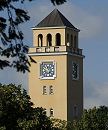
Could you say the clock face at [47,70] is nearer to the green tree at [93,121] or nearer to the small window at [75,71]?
the small window at [75,71]

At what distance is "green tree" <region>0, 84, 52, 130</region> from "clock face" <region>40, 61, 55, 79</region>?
32.9 metres

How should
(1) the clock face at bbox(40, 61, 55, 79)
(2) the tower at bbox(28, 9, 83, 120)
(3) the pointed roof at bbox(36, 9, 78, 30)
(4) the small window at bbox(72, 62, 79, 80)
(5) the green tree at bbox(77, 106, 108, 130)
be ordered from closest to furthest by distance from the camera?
(5) the green tree at bbox(77, 106, 108, 130), (2) the tower at bbox(28, 9, 83, 120), (1) the clock face at bbox(40, 61, 55, 79), (3) the pointed roof at bbox(36, 9, 78, 30), (4) the small window at bbox(72, 62, 79, 80)

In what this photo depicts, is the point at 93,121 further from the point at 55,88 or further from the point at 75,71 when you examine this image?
the point at 75,71

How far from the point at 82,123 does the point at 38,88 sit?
2299 cm

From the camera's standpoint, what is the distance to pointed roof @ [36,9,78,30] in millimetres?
87938

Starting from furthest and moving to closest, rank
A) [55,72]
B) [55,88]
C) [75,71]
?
[75,71]
[55,72]
[55,88]

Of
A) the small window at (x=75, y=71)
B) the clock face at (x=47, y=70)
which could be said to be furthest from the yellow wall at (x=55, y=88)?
the small window at (x=75, y=71)

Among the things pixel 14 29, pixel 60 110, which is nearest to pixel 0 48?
pixel 14 29

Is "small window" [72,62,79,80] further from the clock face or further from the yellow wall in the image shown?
the clock face

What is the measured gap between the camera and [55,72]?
86875 millimetres

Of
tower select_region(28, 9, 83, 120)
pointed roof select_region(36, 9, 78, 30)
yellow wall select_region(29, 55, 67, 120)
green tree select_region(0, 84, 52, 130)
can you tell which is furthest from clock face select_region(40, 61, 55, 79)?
green tree select_region(0, 84, 52, 130)

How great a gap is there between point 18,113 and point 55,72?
35745mm

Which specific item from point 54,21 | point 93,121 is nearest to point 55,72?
point 54,21

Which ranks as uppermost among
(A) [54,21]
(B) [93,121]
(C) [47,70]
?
(A) [54,21]
